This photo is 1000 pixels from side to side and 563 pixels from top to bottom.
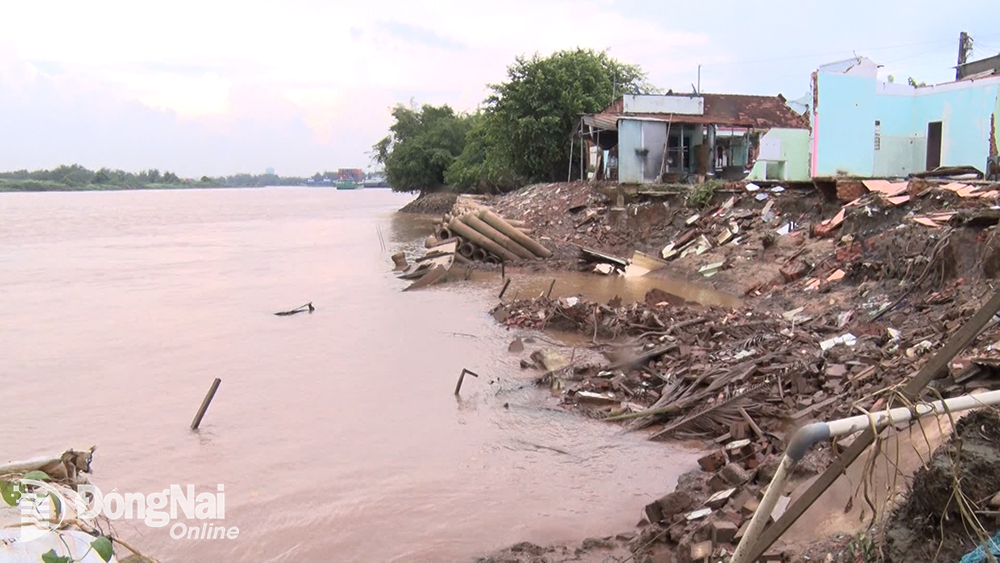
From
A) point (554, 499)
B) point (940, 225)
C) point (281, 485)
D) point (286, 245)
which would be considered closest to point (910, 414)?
point (554, 499)

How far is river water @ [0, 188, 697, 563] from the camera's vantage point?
543 cm

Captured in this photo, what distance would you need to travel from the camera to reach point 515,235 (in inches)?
810

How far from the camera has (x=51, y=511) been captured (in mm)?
2539

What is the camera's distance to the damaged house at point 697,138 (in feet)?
75.0

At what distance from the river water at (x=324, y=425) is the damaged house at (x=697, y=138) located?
11554 millimetres

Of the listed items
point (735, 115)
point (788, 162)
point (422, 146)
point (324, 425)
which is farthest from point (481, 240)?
point (422, 146)

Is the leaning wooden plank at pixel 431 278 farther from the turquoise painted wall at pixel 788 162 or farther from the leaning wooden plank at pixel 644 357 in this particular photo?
the turquoise painted wall at pixel 788 162

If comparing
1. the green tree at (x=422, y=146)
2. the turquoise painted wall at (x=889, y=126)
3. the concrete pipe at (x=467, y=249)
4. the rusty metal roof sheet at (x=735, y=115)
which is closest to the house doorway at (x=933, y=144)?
the turquoise painted wall at (x=889, y=126)

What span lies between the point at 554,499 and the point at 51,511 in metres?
4.02

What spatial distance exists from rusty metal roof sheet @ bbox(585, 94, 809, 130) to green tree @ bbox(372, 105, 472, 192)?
87.8ft

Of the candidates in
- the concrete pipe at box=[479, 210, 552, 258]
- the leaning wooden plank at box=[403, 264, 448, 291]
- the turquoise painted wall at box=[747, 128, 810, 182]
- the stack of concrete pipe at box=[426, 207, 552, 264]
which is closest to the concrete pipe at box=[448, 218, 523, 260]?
the stack of concrete pipe at box=[426, 207, 552, 264]

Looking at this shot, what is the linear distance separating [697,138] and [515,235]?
1036 centimetres

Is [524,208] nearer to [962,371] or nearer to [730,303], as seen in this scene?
[730,303]

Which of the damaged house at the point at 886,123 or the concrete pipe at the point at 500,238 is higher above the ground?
the damaged house at the point at 886,123
